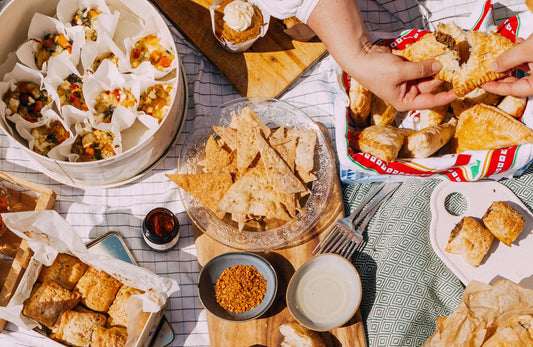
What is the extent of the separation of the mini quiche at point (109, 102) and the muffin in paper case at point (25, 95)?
20 cm

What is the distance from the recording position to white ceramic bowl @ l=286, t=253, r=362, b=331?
2.18 meters

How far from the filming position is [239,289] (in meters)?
2.19

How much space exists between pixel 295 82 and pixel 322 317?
115cm

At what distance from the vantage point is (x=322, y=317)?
2203mm

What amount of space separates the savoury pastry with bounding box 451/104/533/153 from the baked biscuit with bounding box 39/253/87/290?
179 cm

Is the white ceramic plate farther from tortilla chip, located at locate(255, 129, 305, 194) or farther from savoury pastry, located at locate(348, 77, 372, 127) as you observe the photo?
tortilla chip, located at locate(255, 129, 305, 194)

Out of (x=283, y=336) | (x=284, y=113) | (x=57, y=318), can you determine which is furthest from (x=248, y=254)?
(x=57, y=318)

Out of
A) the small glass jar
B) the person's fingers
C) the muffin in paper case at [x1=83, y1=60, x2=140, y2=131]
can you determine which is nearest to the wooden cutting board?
the muffin in paper case at [x1=83, y1=60, x2=140, y2=131]

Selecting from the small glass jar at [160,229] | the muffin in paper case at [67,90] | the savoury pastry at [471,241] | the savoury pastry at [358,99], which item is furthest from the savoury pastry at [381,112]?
the muffin in paper case at [67,90]

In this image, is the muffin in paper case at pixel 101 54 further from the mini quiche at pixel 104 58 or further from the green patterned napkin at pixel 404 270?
the green patterned napkin at pixel 404 270

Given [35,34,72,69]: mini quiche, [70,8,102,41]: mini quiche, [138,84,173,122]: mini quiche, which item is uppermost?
[70,8,102,41]: mini quiche

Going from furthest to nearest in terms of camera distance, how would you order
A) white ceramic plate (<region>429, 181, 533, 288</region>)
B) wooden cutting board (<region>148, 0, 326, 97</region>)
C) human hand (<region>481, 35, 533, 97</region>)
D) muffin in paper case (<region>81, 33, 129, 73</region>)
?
wooden cutting board (<region>148, 0, 326, 97</region>) → white ceramic plate (<region>429, 181, 533, 288</region>) → muffin in paper case (<region>81, 33, 129, 73</region>) → human hand (<region>481, 35, 533, 97</region>)

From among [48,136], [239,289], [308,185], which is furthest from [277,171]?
[48,136]

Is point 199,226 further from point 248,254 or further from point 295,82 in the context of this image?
point 295,82
